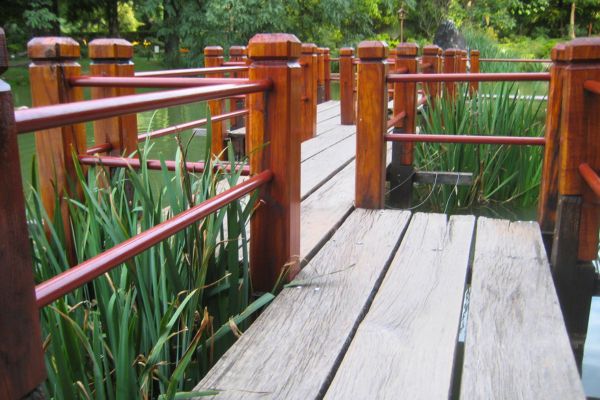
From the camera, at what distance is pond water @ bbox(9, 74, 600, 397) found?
309 cm

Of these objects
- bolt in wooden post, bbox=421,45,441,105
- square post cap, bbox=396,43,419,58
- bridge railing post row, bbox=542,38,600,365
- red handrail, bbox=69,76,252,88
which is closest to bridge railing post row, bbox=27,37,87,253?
red handrail, bbox=69,76,252,88

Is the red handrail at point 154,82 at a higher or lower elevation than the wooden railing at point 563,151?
higher

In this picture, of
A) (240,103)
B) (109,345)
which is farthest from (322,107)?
(109,345)

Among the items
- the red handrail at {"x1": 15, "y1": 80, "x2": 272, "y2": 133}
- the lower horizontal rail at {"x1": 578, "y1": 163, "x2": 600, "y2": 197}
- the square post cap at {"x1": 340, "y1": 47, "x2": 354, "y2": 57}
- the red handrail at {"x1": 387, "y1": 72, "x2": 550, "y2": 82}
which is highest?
the square post cap at {"x1": 340, "y1": 47, "x2": 354, "y2": 57}

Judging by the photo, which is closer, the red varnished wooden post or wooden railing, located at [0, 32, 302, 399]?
wooden railing, located at [0, 32, 302, 399]

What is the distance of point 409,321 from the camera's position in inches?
82.3

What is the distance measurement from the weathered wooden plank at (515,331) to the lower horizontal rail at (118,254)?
81 cm

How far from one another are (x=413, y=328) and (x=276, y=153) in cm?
75

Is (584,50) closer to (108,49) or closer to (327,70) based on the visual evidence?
(108,49)

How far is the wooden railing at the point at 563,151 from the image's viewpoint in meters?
2.74

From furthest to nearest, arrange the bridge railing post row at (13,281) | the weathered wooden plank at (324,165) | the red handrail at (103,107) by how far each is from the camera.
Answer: the weathered wooden plank at (324,165) < the red handrail at (103,107) < the bridge railing post row at (13,281)

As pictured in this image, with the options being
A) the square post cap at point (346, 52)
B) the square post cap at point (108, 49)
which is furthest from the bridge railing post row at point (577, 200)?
the square post cap at point (346, 52)

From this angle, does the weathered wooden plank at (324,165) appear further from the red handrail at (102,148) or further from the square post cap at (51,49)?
the square post cap at (51,49)

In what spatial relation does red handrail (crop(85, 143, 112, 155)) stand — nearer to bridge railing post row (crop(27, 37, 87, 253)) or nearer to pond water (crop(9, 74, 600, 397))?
pond water (crop(9, 74, 600, 397))
